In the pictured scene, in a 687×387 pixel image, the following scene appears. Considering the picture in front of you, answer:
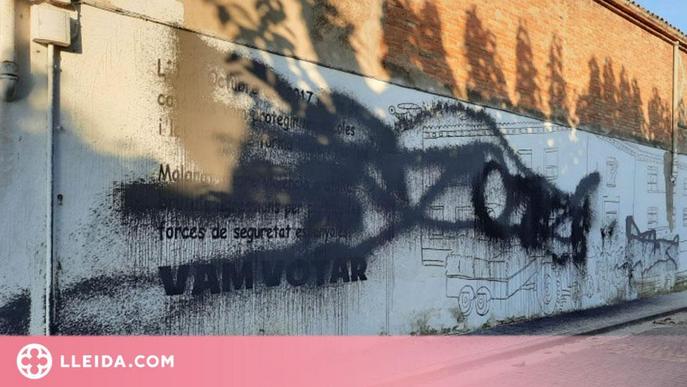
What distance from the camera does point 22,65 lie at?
16.3 feet

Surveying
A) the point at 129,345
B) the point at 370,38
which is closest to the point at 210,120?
the point at 129,345

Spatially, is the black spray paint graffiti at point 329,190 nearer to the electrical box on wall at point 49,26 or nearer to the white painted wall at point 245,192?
the white painted wall at point 245,192

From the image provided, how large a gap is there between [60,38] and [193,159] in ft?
5.16

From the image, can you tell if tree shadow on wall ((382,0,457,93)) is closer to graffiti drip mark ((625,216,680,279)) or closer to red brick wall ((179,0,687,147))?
red brick wall ((179,0,687,147))

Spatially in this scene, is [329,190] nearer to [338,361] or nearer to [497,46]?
[338,361]

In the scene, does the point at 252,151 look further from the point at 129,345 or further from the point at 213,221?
the point at 129,345

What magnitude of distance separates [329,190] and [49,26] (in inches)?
135

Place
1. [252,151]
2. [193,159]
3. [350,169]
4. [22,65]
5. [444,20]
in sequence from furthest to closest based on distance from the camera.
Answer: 1. [444,20]
2. [350,169]
3. [252,151]
4. [193,159]
5. [22,65]

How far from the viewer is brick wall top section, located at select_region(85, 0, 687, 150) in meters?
6.85

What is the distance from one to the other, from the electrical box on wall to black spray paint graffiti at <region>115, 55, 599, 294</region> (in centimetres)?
128

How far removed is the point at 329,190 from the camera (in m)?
7.39

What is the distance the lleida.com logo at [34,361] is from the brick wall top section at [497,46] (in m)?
2.85

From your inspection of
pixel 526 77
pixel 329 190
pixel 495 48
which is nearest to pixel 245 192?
pixel 329 190

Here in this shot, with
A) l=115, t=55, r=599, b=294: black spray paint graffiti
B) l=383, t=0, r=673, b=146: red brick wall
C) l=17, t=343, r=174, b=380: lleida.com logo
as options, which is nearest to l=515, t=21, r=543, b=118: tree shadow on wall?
l=383, t=0, r=673, b=146: red brick wall
